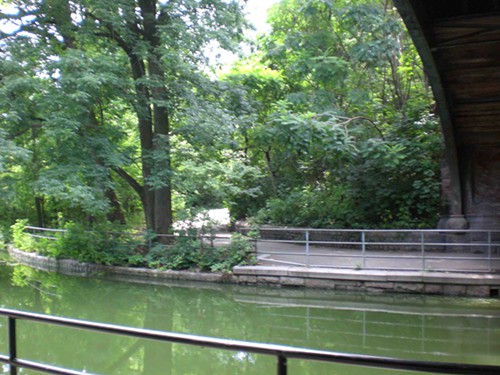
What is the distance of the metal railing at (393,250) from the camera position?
35.6 feet

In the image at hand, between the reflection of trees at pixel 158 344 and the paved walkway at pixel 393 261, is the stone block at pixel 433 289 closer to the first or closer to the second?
the paved walkway at pixel 393 261

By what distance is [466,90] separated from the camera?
11.1 m

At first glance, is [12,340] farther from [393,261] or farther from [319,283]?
[393,261]

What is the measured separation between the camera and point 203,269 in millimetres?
12617

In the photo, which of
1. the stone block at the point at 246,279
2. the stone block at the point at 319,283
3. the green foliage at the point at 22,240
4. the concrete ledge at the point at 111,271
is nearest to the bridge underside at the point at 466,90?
the stone block at the point at 319,283

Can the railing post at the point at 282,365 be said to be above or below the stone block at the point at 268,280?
above

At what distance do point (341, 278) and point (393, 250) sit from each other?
11.6 feet

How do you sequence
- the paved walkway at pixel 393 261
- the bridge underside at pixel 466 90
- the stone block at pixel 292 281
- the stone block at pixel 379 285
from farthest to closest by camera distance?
the stone block at pixel 292 281 → the paved walkway at pixel 393 261 → the stone block at pixel 379 285 → the bridge underside at pixel 466 90

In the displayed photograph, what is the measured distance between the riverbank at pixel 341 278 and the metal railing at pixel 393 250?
15.2 inches

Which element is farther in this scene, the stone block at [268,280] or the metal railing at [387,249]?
the stone block at [268,280]

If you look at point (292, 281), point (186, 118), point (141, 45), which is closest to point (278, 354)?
point (292, 281)

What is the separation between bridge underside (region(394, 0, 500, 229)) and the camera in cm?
772

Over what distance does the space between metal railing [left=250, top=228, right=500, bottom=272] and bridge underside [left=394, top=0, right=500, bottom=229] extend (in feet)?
2.48

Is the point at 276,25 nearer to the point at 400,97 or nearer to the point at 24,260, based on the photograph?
the point at 400,97
